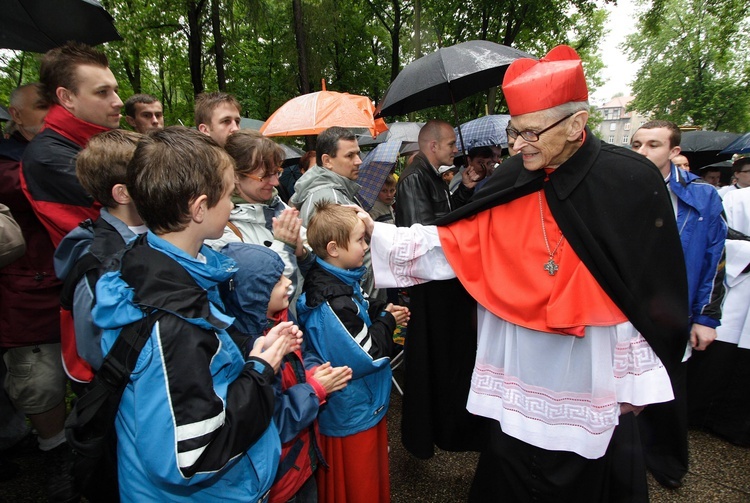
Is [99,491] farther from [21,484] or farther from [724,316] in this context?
[724,316]

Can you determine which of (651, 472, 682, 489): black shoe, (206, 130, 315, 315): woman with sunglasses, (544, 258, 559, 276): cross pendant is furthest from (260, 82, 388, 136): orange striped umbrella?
(651, 472, 682, 489): black shoe

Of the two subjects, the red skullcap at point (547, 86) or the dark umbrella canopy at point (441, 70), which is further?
the dark umbrella canopy at point (441, 70)

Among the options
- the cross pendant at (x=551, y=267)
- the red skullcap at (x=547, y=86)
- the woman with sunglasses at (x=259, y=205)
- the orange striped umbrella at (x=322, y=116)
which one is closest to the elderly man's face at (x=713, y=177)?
the orange striped umbrella at (x=322, y=116)

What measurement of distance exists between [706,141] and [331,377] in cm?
1103

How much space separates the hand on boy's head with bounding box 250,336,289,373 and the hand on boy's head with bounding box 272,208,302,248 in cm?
74

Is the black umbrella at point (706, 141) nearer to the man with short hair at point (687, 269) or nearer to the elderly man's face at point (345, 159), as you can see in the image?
the man with short hair at point (687, 269)

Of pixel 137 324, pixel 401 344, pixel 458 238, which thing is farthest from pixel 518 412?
pixel 401 344

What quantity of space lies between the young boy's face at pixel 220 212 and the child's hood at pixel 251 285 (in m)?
0.27

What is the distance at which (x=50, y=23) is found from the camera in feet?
9.91

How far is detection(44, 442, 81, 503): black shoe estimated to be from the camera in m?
1.88

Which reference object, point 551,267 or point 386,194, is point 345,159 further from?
point 551,267

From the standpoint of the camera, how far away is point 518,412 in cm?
208

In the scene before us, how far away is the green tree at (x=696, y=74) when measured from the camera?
78.0 feet

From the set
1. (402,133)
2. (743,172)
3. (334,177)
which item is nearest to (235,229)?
(334,177)
